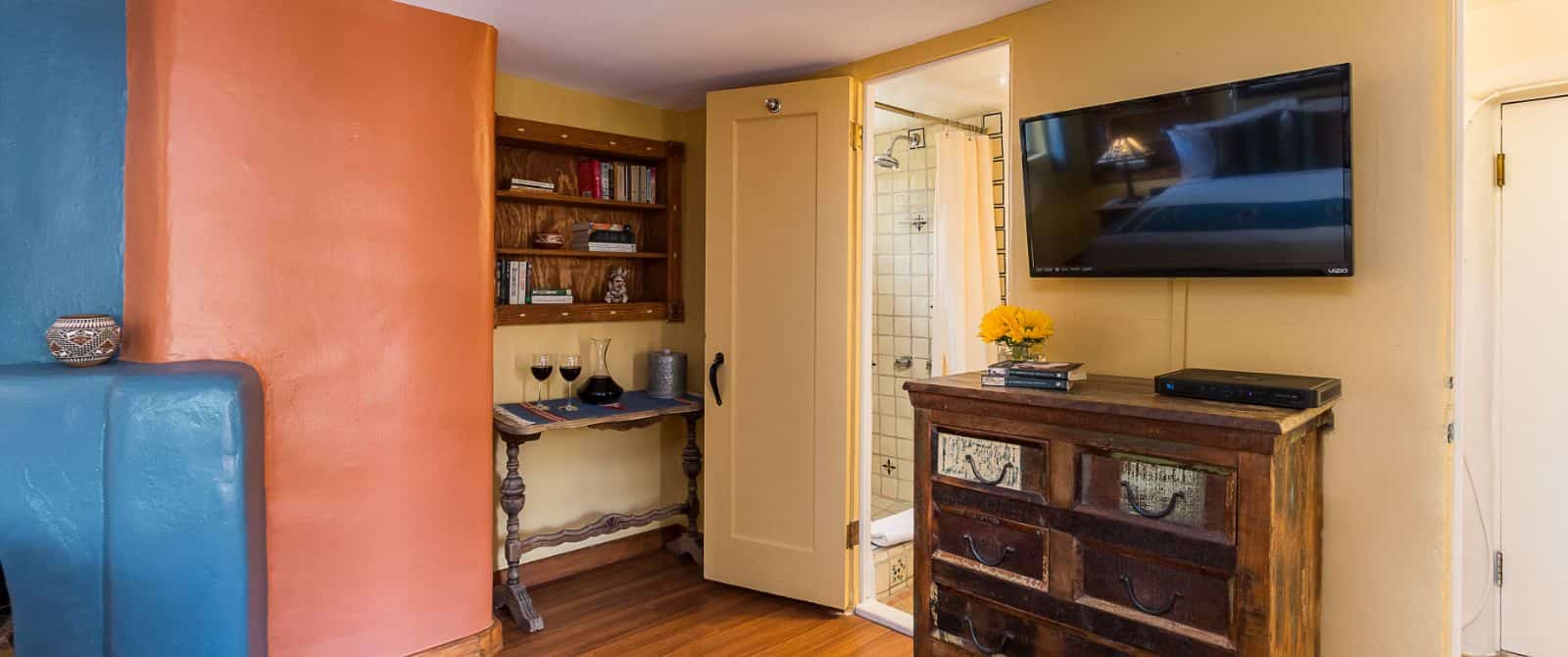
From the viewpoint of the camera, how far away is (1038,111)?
2445 millimetres

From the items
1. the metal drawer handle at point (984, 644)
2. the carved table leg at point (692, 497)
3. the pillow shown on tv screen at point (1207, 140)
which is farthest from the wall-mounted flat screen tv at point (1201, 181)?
the carved table leg at point (692, 497)

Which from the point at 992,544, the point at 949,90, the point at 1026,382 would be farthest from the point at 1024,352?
the point at 949,90

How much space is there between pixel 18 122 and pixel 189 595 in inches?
54.9

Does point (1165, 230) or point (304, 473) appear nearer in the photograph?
point (1165, 230)

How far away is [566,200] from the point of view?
343cm

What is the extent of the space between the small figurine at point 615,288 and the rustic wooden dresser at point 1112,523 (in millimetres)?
1985

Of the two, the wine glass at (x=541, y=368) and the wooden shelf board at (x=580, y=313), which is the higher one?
the wooden shelf board at (x=580, y=313)

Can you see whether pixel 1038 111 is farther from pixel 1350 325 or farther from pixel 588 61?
pixel 588 61

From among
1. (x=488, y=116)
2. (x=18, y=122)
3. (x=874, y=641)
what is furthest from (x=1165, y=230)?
(x=18, y=122)

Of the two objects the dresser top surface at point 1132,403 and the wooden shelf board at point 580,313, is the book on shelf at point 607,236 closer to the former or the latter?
the wooden shelf board at point 580,313

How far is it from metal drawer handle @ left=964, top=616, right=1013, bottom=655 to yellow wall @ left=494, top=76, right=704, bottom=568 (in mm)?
2146

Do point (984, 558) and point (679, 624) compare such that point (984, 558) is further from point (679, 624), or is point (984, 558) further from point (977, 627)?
point (679, 624)

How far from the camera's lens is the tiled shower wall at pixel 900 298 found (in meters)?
4.11

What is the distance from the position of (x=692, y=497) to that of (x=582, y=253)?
1.26 meters
